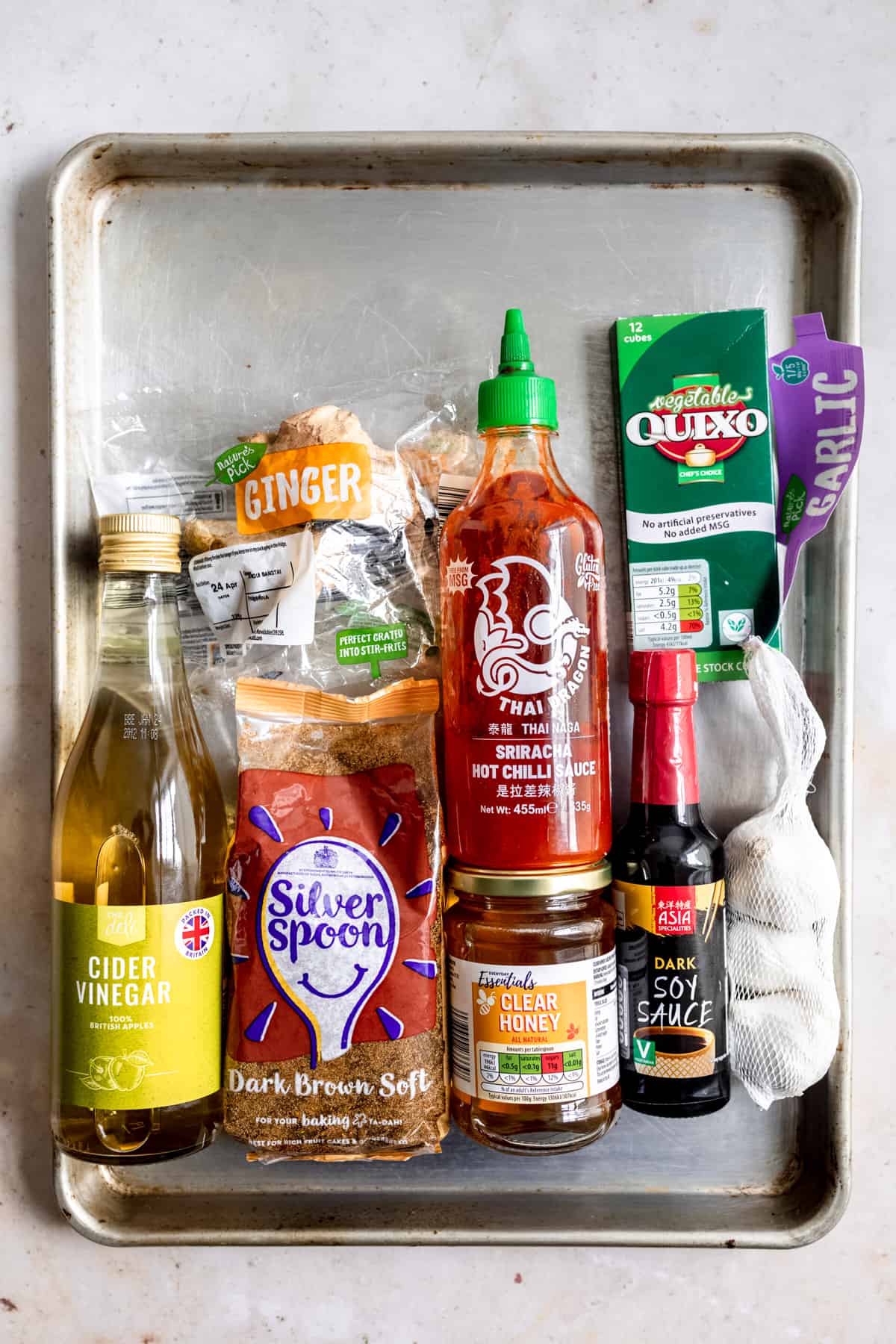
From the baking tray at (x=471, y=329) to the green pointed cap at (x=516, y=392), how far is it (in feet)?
0.30

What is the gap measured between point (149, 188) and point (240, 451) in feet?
0.80

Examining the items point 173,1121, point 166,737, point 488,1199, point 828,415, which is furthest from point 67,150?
point 488,1199

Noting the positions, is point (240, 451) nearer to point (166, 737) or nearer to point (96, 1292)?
point (166, 737)

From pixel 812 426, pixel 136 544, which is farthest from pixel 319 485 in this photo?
pixel 812 426

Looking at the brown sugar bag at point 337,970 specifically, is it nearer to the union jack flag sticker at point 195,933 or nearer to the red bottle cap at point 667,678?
the union jack flag sticker at point 195,933

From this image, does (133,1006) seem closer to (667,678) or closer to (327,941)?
(327,941)

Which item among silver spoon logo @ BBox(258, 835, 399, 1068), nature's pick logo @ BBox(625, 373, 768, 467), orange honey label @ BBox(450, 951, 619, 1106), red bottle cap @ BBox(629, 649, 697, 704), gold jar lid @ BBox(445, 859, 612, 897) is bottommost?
orange honey label @ BBox(450, 951, 619, 1106)

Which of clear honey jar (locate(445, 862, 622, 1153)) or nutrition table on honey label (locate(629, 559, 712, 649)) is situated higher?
nutrition table on honey label (locate(629, 559, 712, 649))

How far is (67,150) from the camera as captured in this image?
719mm

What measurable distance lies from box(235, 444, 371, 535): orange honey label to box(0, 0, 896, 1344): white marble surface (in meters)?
0.21

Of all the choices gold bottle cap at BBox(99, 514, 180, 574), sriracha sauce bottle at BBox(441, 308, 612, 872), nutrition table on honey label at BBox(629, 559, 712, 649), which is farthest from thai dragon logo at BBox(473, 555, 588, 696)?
gold bottle cap at BBox(99, 514, 180, 574)

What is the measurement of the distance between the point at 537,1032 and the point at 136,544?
427 mm

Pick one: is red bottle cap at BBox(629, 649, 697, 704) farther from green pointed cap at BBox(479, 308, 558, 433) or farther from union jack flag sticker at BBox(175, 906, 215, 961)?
union jack flag sticker at BBox(175, 906, 215, 961)

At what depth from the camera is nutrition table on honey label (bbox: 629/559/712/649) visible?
690 mm
